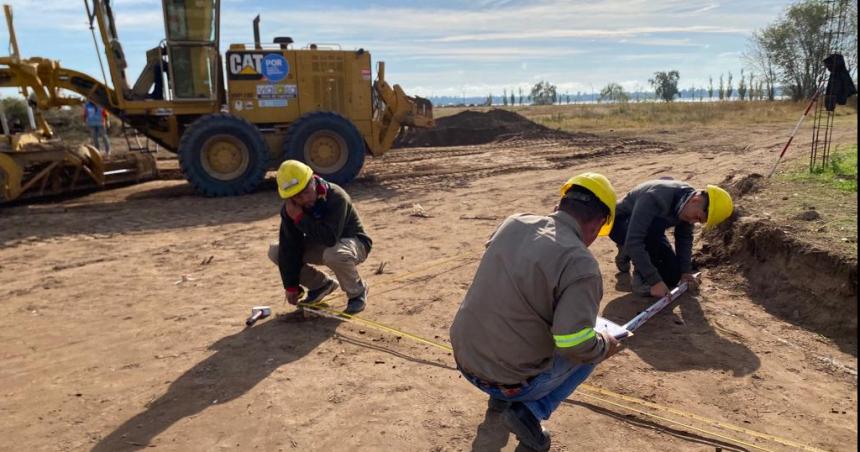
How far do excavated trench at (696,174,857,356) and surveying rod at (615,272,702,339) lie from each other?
0.50 meters

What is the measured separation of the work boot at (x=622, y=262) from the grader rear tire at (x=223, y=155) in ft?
21.3

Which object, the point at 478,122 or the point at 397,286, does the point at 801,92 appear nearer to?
the point at 478,122

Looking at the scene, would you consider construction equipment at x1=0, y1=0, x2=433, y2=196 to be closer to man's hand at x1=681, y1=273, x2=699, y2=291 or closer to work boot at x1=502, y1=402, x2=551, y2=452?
man's hand at x1=681, y1=273, x2=699, y2=291

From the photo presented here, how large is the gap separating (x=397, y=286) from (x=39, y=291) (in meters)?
3.38

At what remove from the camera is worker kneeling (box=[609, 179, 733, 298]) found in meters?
4.43

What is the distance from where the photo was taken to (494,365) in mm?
2686

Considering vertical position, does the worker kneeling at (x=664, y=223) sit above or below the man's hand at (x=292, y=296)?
above

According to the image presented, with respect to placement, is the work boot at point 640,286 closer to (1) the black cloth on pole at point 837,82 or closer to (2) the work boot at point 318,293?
(2) the work boot at point 318,293

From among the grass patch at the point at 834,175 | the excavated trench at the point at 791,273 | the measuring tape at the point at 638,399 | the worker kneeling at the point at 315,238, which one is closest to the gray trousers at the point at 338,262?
the worker kneeling at the point at 315,238

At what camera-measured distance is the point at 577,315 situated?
2.38 m

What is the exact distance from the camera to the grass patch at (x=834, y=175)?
6672 millimetres

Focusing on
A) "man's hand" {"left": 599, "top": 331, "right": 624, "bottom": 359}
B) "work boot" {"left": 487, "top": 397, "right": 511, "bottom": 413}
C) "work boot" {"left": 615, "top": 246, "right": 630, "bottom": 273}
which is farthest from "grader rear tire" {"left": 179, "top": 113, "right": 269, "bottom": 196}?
"man's hand" {"left": 599, "top": 331, "right": 624, "bottom": 359}

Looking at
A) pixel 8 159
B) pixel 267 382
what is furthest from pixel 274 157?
pixel 267 382

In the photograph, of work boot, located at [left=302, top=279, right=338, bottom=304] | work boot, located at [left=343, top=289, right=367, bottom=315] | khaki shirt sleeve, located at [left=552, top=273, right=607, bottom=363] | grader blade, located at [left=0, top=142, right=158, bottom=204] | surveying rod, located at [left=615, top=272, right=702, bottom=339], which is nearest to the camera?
khaki shirt sleeve, located at [left=552, top=273, right=607, bottom=363]
